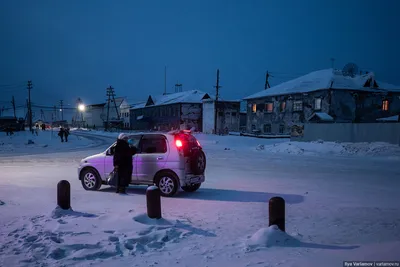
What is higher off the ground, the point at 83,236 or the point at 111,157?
the point at 111,157

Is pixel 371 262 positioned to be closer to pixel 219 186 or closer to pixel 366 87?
pixel 219 186

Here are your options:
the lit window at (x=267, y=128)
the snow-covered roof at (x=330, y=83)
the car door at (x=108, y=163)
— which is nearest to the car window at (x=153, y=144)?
the car door at (x=108, y=163)

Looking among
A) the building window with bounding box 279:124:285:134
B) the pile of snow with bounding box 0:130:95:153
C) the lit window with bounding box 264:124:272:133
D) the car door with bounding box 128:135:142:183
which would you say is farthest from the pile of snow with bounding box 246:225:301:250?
the lit window with bounding box 264:124:272:133

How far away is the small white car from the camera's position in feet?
32.0

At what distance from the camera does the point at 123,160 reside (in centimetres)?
998

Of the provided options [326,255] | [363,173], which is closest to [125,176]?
[326,255]

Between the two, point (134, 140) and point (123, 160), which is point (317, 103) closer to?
point (134, 140)

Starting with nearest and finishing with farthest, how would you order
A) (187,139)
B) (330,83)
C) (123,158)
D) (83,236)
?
(83,236) < (123,158) < (187,139) < (330,83)

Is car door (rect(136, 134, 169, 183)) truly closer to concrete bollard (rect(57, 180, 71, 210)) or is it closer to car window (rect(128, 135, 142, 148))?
car window (rect(128, 135, 142, 148))

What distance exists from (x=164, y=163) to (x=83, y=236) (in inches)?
164

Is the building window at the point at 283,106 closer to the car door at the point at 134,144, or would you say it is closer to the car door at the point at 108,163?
the car door at the point at 134,144

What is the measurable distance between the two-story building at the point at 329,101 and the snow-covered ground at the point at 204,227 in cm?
3259

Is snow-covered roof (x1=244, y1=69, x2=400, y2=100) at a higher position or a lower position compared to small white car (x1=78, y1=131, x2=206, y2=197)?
higher

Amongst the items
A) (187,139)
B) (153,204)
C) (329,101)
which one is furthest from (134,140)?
(329,101)
